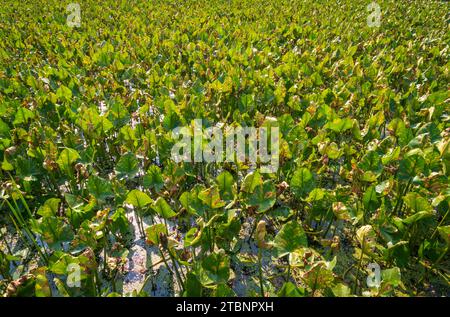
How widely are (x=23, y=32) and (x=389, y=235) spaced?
5.78 meters

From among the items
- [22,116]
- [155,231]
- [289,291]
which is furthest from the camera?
[22,116]

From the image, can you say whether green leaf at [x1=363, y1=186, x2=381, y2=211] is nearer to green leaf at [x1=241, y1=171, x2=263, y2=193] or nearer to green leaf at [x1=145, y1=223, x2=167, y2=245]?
green leaf at [x1=241, y1=171, x2=263, y2=193]

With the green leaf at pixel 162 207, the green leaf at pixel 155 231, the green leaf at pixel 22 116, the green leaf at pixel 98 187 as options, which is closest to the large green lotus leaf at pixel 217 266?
the green leaf at pixel 155 231

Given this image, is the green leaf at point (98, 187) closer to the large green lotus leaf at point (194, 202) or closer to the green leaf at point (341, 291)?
the large green lotus leaf at point (194, 202)

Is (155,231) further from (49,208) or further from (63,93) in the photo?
(63,93)

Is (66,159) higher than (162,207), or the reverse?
(66,159)

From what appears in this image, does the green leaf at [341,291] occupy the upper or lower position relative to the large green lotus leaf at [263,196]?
lower

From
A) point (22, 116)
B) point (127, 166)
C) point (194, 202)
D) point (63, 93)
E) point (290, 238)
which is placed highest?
point (63, 93)

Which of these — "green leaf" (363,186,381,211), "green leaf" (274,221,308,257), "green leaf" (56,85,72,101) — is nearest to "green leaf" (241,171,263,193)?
"green leaf" (274,221,308,257)

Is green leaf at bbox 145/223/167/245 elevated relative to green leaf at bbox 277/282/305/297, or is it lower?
elevated

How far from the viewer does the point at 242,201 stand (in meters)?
2.09

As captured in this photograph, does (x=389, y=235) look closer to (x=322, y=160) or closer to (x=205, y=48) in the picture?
(x=322, y=160)

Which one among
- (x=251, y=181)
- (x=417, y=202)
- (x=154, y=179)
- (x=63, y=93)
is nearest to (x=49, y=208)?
(x=154, y=179)
